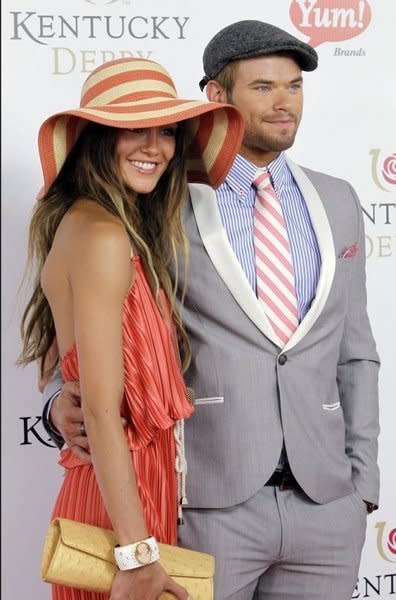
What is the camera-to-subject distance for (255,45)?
2.07 meters

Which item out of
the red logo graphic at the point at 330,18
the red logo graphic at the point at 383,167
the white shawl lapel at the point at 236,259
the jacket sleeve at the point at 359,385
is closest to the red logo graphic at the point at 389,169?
the red logo graphic at the point at 383,167

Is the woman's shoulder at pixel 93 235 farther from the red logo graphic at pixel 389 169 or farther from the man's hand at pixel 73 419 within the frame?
the red logo graphic at pixel 389 169

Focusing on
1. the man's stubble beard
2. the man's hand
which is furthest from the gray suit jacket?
the man's hand

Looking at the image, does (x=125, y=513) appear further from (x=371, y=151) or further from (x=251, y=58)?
(x=371, y=151)

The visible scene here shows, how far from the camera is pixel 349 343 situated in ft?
7.14

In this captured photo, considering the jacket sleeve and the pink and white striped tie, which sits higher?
the pink and white striped tie

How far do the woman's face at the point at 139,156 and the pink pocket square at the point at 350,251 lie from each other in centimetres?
45

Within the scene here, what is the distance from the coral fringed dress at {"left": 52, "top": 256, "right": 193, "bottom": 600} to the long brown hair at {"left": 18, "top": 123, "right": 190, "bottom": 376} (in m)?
0.06

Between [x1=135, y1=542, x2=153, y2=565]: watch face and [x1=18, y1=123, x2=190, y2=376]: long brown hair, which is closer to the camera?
[x1=135, y1=542, x2=153, y2=565]: watch face

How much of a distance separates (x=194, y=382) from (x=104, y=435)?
33cm

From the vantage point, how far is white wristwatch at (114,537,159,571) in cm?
166

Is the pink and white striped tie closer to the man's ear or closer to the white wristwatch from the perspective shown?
the man's ear

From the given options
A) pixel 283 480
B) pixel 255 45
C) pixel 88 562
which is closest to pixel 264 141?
pixel 255 45

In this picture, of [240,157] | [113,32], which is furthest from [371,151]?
[240,157]
